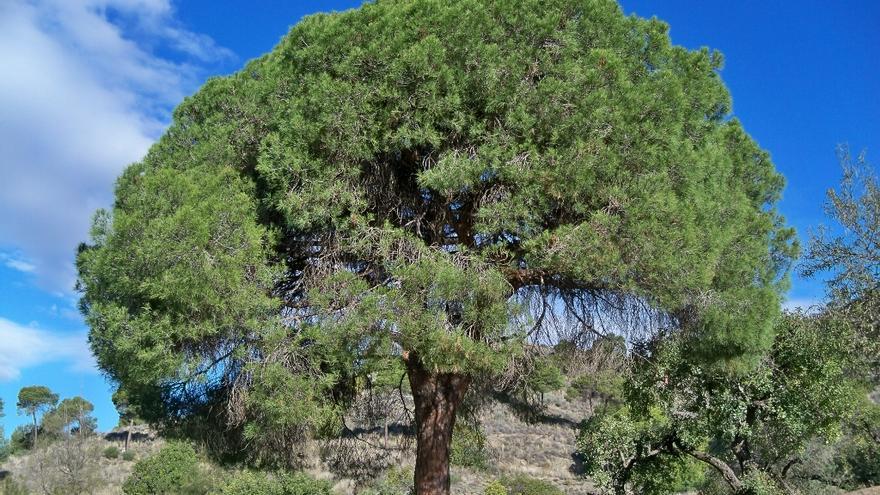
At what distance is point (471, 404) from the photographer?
1151 centimetres

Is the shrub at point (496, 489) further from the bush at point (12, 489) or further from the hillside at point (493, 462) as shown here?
the bush at point (12, 489)

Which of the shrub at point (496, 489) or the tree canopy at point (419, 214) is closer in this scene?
the tree canopy at point (419, 214)

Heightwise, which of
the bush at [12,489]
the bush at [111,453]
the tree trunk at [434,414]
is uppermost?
the tree trunk at [434,414]

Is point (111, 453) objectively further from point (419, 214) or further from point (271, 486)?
point (419, 214)

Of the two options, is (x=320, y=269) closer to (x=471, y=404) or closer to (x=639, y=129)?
(x=639, y=129)

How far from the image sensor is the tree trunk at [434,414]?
8359mm

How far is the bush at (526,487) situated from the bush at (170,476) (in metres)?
11.3

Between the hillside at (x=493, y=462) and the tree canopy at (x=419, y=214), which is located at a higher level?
the tree canopy at (x=419, y=214)

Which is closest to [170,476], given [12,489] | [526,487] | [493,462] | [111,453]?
[12,489]

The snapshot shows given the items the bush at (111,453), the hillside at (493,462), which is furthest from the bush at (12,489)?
the bush at (111,453)

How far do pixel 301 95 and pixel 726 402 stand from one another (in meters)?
7.17

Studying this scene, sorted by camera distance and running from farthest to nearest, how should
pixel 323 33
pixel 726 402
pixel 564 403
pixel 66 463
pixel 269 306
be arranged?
1. pixel 564 403
2. pixel 66 463
3. pixel 726 402
4. pixel 323 33
5. pixel 269 306

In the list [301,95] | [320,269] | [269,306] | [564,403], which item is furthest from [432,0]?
[564,403]

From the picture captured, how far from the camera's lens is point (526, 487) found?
2595 centimetres
